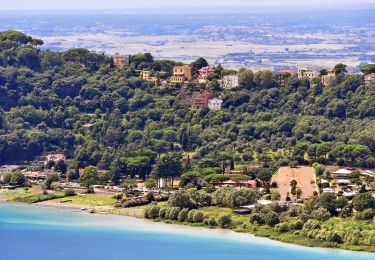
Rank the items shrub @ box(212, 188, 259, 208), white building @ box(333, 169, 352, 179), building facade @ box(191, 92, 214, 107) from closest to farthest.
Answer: shrub @ box(212, 188, 259, 208), white building @ box(333, 169, 352, 179), building facade @ box(191, 92, 214, 107)

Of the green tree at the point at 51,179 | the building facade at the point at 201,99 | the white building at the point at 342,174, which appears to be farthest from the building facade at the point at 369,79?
the green tree at the point at 51,179

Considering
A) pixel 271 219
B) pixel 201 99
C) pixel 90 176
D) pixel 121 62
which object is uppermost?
pixel 121 62

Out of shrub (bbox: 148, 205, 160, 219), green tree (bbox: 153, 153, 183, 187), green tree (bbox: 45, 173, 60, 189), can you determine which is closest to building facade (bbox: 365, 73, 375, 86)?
green tree (bbox: 153, 153, 183, 187)

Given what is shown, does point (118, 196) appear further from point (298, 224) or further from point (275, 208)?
point (298, 224)

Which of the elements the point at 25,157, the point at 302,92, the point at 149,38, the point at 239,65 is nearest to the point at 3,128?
the point at 25,157

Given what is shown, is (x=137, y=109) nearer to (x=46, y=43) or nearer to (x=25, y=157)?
(x=25, y=157)

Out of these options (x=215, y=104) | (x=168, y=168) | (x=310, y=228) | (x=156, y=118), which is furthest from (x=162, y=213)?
(x=215, y=104)

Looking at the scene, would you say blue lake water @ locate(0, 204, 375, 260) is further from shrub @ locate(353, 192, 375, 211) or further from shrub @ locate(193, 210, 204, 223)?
shrub @ locate(353, 192, 375, 211)

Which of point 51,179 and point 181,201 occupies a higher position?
point 181,201
